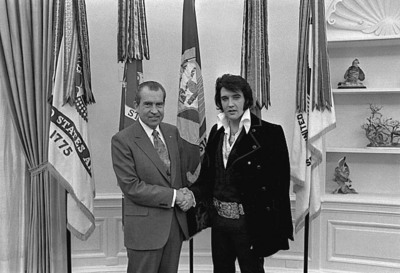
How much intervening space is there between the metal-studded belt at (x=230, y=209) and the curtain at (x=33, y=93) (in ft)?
4.80

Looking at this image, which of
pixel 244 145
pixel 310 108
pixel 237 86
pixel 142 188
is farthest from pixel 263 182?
pixel 310 108

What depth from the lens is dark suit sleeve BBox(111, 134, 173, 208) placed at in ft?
6.38

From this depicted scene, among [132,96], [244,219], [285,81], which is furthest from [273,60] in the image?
[244,219]

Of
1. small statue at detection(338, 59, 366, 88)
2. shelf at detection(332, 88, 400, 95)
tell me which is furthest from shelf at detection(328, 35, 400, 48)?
shelf at detection(332, 88, 400, 95)

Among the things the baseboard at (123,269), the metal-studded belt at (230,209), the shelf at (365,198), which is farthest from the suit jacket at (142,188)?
the shelf at (365,198)

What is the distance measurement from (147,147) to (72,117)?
795 mm

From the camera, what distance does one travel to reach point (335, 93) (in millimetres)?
3164

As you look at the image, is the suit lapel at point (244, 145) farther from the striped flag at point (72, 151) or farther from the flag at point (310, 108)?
the striped flag at point (72, 151)

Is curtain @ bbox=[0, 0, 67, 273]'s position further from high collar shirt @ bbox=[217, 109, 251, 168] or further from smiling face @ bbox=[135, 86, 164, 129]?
high collar shirt @ bbox=[217, 109, 251, 168]

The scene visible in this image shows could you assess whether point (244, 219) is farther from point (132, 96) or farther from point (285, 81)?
point (285, 81)

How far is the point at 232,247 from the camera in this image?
6.68 ft

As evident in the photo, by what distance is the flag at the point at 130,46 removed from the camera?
257 centimetres

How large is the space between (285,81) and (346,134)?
29.0 inches

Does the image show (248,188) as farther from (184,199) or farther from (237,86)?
(237,86)
